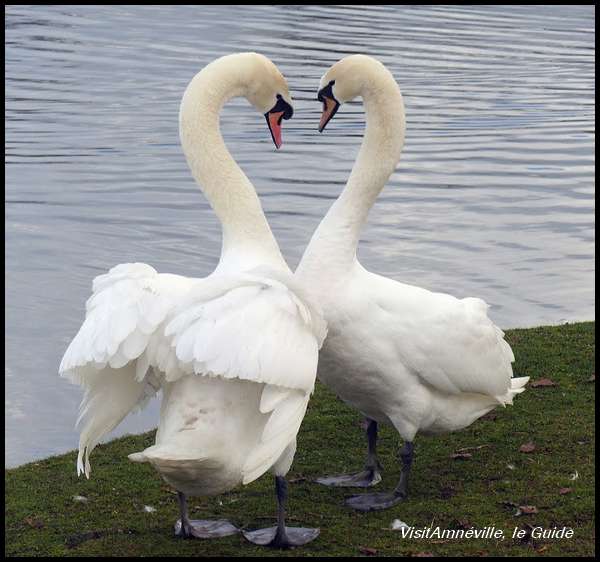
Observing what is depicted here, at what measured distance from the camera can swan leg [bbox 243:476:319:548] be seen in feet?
17.8

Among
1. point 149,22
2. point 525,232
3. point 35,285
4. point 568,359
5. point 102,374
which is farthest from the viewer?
point 149,22

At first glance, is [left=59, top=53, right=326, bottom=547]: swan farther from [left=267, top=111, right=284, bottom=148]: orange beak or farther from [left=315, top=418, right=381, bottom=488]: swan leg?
[left=267, top=111, right=284, bottom=148]: orange beak

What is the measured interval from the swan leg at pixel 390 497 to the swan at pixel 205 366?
25.9 inches

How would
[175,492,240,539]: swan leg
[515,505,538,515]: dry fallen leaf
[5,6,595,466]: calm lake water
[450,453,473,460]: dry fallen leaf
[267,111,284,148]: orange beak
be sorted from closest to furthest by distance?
[175,492,240,539]: swan leg < [515,505,538,515]: dry fallen leaf < [267,111,284,148]: orange beak < [450,453,473,460]: dry fallen leaf < [5,6,595,466]: calm lake water

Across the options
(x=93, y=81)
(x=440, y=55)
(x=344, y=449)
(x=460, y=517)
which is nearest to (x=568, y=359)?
(x=344, y=449)

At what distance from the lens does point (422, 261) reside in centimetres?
1177

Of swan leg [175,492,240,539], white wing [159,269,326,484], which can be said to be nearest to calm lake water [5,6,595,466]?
swan leg [175,492,240,539]

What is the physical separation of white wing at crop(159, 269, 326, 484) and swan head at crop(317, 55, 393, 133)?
1736 mm

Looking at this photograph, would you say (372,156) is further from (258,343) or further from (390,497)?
(258,343)

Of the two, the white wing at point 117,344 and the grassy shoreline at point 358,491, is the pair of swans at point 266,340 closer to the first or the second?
the white wing at point 117,344

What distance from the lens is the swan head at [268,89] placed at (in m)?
6.31

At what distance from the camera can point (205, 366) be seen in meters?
4.64

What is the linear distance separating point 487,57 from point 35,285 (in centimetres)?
1963

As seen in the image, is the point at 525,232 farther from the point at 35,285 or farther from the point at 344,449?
the point at 344,449
